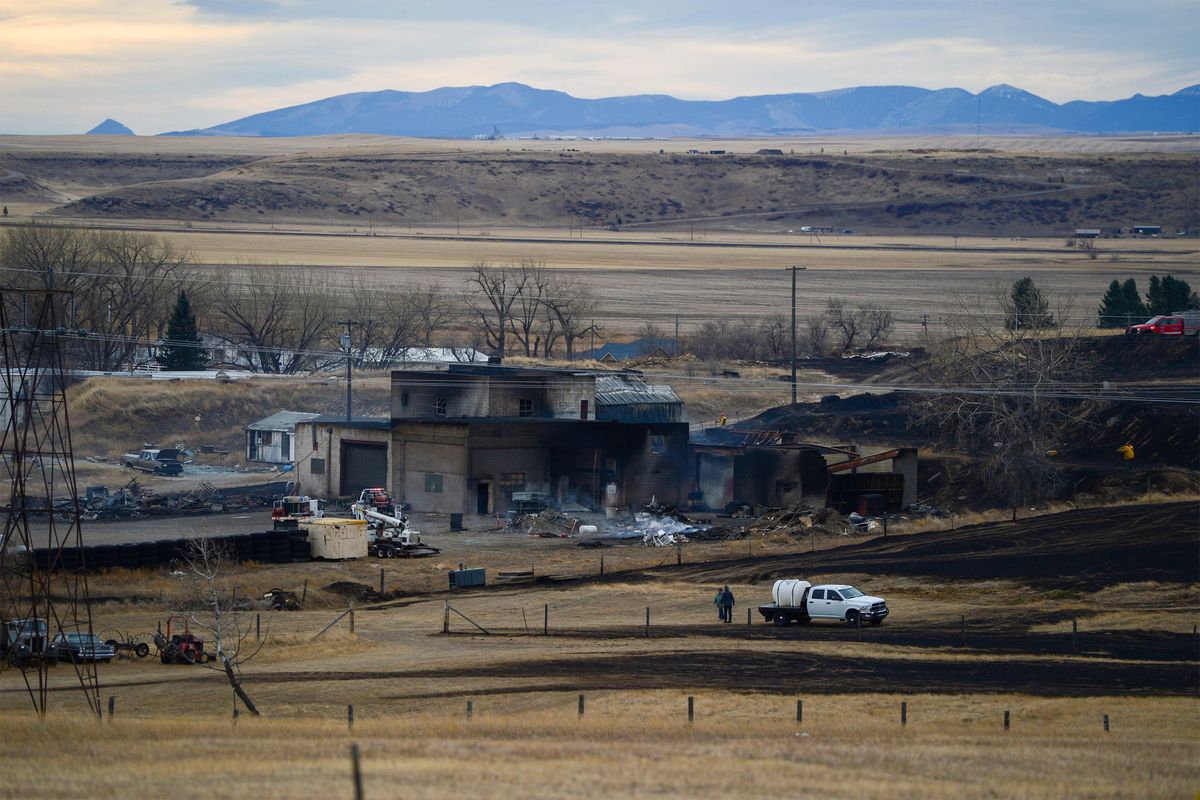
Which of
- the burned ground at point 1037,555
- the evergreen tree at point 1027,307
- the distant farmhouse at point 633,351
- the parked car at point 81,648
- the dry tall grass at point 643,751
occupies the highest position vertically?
the evergreen tree at point 1027,307

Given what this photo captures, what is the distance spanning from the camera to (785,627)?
32.2m

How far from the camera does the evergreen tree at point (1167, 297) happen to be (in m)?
78.9

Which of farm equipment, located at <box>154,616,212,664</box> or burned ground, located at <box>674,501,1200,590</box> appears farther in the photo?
burned ground, located at <box>674,501,1200,590</box>

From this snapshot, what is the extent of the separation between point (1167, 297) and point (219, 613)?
66.9 meters

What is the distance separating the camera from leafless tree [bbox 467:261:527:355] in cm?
9212

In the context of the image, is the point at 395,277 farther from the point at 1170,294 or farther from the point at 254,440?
the point at 1170,294

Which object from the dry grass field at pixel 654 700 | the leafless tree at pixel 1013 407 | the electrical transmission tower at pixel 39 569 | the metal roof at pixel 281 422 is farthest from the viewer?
the metal roof at pixel 281 422

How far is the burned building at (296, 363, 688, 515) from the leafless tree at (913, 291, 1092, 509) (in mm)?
11545

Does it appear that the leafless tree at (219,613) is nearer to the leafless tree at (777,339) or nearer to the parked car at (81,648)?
the parked car at (81,648)

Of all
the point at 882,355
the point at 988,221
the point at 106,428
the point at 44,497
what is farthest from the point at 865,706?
the point at 988,221

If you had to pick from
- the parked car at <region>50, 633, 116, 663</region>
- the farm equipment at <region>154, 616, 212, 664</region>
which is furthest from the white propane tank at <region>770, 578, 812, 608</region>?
the parked car at <region>50, 633, 116, 663</region>

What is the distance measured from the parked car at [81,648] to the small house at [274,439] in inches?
1287

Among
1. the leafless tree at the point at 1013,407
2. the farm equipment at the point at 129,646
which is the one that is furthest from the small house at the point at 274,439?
the farm equipment at the point at 129,646

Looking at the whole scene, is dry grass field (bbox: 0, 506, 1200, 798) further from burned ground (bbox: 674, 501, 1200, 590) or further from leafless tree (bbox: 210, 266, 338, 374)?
leafless tree (bbox: 210, 266, 338, 374)
